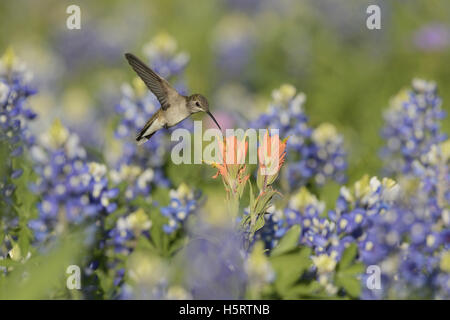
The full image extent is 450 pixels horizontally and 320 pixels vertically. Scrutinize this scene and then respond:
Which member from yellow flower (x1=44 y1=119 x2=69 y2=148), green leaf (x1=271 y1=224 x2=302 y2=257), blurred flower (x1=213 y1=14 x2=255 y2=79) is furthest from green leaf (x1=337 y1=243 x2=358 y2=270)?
blurred flower (x1=213 y1=14 x2=255 y2=79)

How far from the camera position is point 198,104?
2.24 m

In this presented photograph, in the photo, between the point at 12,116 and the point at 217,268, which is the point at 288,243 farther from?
the point at 12,116

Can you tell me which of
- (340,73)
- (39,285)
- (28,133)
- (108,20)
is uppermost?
(108,20)

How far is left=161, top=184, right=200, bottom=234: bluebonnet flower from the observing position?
2578mm

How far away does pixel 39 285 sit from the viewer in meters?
1.47

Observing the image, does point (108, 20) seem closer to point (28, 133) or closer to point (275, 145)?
point (28, 133)

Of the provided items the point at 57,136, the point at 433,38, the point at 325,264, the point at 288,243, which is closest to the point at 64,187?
the point at 57,136

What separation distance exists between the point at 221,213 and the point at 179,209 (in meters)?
0.23

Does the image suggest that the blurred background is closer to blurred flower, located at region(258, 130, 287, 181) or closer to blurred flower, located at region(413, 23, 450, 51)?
blurred flower, located at region(413, 23, 450, 51)

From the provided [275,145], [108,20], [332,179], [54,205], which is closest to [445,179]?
[332,179]

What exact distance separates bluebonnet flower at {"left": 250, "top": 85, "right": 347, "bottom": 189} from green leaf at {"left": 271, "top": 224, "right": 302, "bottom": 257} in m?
0.63

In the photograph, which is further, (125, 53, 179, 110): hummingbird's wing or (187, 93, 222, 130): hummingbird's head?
(125, 53, 179, 110): hummingbird's wing

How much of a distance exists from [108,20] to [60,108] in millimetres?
3102

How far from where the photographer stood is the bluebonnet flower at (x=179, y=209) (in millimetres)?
2578
